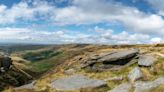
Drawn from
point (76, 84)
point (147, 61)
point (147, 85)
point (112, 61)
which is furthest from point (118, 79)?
point (112, 61)

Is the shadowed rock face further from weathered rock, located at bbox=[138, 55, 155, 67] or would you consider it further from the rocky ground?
weathered rock, located at bbox=[138, 55, 155, 67]

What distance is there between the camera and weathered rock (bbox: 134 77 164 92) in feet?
66.0

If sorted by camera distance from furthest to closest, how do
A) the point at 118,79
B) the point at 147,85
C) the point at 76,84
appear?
the point at 118,79, the point at 76,84, the point at 147,85

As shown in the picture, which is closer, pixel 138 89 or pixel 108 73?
pixel 138 89

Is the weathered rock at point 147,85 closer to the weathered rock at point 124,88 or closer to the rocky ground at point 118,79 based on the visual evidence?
the rocky ground at point 118,79

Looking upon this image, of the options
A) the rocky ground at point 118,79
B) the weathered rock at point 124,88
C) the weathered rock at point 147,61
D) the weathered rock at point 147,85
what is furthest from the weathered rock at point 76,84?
the weathered rock at point 147,61

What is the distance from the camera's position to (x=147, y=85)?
21.0m

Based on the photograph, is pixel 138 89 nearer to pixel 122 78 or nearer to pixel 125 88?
pixel 125 88

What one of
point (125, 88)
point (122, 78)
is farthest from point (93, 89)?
point (122, 78)

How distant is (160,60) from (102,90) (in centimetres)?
1059

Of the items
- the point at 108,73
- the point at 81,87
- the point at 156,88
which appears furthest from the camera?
the point at 108,73

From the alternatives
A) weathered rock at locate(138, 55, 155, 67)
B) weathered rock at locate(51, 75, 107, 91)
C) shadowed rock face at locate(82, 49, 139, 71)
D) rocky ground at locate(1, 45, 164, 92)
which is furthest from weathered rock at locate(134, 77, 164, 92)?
shadowed rock face at locate(82, 49, 139, 71)

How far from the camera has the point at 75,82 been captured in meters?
25.6

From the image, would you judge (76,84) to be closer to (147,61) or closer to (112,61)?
(147,61)
